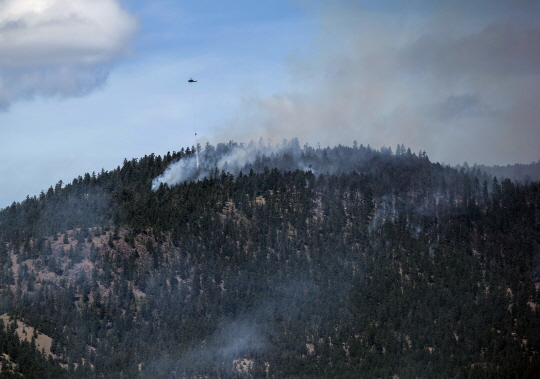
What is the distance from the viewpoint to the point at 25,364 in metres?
192

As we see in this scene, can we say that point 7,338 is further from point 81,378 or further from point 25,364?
point 81,378

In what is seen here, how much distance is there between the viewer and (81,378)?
199500 millimetres

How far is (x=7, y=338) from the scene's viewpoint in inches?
7790

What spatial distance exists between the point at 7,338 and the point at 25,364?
10.4 m

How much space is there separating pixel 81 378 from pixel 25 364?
1573 cm

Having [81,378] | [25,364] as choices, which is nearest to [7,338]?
[25,364]

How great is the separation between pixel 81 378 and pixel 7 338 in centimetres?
2264
